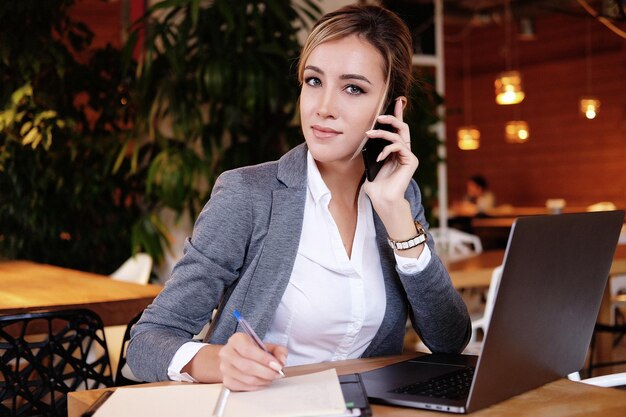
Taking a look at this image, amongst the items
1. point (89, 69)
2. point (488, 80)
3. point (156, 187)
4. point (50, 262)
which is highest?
point (488, 80)

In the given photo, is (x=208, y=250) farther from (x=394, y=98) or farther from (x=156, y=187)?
(x=156, y=187)

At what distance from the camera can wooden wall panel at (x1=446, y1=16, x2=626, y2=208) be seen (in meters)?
11.4

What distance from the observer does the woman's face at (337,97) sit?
1.81 metres

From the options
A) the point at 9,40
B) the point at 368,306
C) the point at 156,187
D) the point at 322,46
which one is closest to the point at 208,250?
the point at 368,306

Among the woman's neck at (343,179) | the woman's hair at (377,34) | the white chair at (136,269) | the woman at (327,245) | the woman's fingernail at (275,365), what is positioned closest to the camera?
the woman's fingernail at (275,365)

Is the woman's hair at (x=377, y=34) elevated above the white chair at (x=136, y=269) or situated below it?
above

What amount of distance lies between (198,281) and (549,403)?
718 millimetres

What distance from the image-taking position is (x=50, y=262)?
195 inches

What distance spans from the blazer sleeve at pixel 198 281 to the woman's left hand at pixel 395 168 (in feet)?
0.91

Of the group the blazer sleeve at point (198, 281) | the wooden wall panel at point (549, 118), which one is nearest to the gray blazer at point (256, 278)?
the blazer sleeve at point (198, 281)

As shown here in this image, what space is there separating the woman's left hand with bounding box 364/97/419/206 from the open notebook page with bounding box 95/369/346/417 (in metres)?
0.49

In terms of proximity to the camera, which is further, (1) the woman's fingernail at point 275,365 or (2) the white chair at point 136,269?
(2) the white chair at point 136,269

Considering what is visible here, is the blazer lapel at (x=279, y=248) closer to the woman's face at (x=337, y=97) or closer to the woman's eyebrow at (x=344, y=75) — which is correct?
the woman's face at (x=337, y=97)

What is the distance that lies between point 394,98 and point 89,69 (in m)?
3.46
